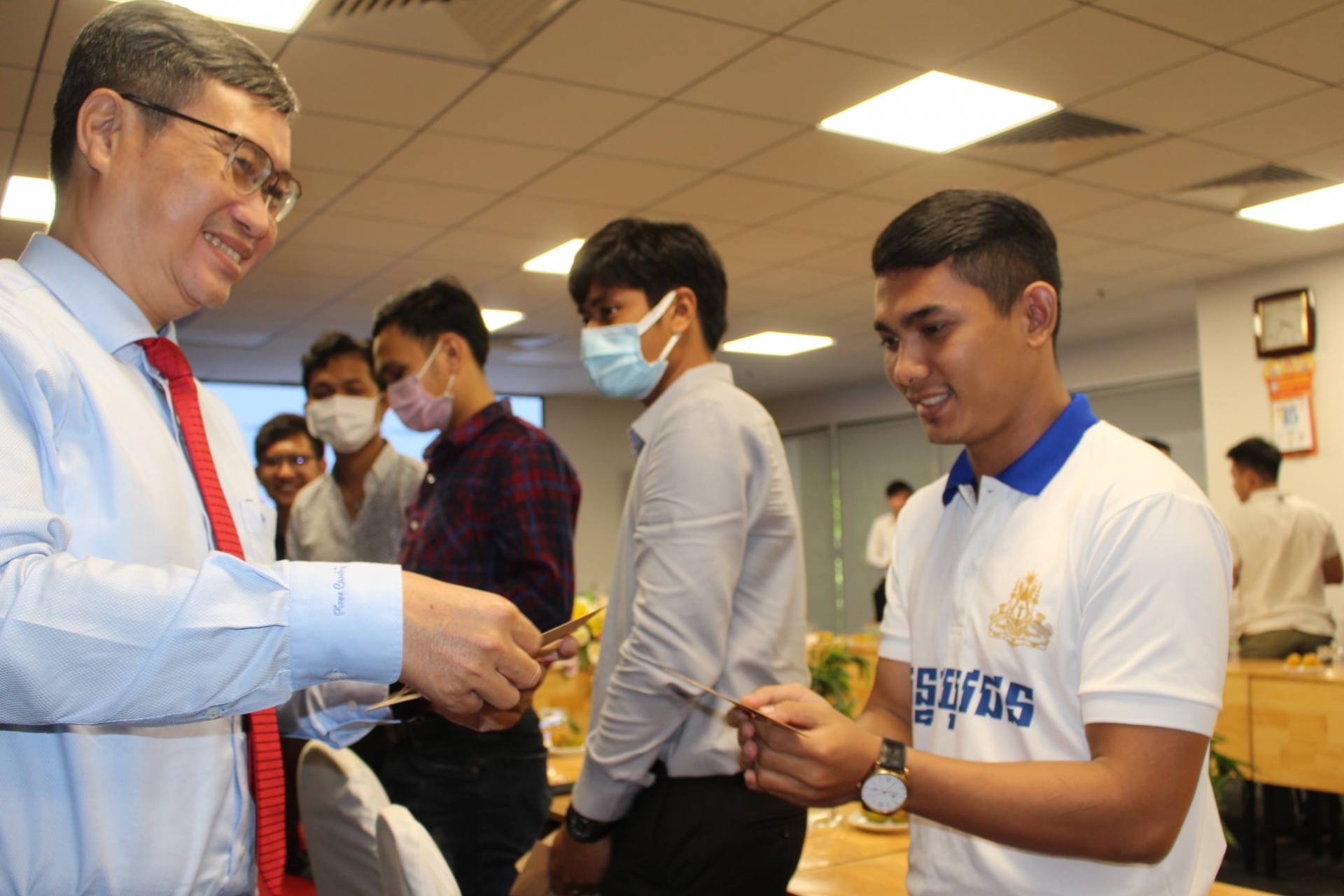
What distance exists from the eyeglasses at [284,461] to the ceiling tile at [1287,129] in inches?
156

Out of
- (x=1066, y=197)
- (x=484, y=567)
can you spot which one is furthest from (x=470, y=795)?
(x=1066, y=197)

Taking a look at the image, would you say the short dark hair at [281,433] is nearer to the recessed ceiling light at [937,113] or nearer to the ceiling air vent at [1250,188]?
the recessed ceiling light at [937,113]

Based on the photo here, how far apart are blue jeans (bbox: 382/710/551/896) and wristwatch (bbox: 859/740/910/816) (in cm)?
99

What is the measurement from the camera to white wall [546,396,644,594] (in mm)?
12297

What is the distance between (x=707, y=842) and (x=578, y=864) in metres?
0.25

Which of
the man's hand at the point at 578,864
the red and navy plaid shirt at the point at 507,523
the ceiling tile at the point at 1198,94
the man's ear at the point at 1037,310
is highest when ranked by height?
the ceiling tile at the point at 1198,94

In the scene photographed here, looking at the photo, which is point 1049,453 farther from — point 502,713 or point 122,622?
point 122,622

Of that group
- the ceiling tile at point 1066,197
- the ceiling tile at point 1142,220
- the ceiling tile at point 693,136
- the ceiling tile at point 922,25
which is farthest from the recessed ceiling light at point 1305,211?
the ceiling tile at point 693,136

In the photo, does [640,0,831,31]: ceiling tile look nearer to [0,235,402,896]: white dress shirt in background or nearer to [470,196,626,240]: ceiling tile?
[470,196,626,240]: ceiling tile

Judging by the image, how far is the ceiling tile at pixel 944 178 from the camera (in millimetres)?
4837

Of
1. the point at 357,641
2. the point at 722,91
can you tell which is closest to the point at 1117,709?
the point at 357,641

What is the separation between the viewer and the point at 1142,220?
227 inches

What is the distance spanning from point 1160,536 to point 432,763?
1.40 m

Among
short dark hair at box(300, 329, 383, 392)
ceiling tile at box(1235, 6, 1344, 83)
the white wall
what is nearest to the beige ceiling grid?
ceiling tile at box(1235, 6, 1344, 83)
